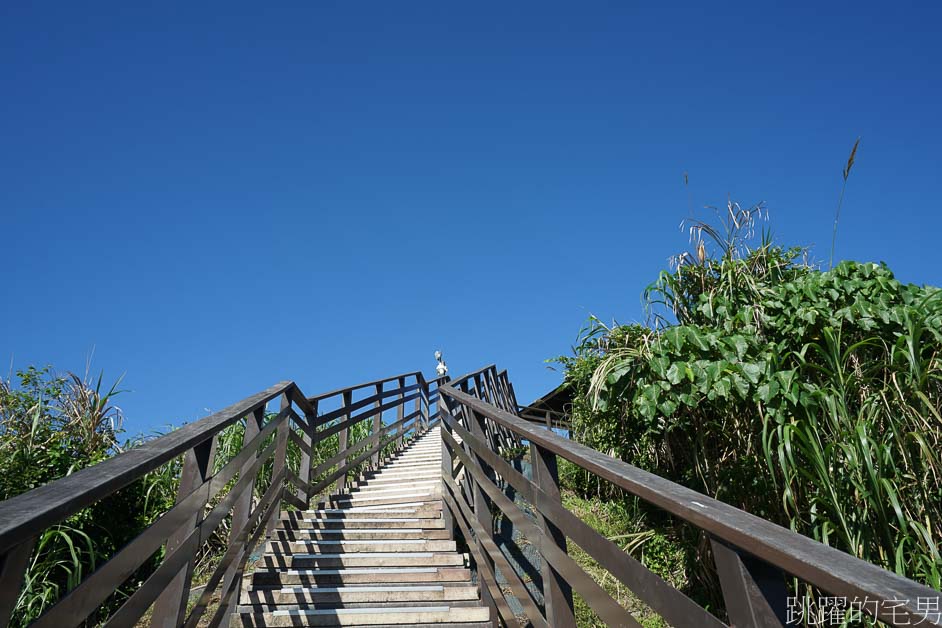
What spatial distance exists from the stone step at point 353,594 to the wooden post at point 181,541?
137 centimetres

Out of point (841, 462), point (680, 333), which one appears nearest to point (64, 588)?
point (680, 333)

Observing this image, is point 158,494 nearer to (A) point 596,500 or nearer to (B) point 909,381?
(A) point 596,500

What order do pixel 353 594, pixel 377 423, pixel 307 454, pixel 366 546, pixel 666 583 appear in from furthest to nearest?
1. pixel 377 423
2. pixel 307 454
3. pixel 366 546
4. pixel 353 594
5. pixel 666 583

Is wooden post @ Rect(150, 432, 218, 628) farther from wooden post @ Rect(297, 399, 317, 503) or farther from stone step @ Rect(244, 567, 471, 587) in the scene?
wooden post @ Rect(297, 399, 317, 503)

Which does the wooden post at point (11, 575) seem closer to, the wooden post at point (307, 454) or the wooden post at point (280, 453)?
the wooden post at point (280, 453)

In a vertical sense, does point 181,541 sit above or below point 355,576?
above

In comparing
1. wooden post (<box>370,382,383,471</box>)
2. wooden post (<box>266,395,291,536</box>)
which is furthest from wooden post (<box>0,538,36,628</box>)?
wooden post (<box>370,382,383,471</box>)

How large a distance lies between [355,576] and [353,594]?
23 centimetres

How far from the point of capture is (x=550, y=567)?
7.00 feet

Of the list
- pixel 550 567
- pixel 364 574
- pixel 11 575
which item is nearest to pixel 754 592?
pixel 550 567

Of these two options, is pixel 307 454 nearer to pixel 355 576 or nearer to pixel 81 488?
pixel 355 576

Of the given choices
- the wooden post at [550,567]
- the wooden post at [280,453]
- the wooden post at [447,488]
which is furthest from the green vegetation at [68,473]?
the wooden post at [550,567]

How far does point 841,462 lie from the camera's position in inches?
115

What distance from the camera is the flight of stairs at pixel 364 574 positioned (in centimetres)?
336
